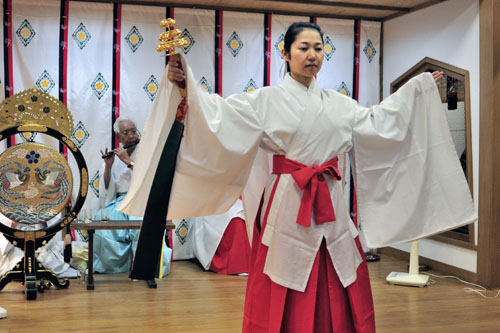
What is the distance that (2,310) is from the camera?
3744 mm

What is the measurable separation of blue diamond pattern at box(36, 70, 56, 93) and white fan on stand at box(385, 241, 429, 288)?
128 inches

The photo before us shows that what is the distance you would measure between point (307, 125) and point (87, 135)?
342 centimetres

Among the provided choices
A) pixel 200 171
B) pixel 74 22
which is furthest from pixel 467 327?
pixel 74 22

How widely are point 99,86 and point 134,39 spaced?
53cm

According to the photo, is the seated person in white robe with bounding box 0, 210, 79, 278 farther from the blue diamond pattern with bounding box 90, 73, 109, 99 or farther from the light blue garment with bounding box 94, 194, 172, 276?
the blue diamond pattern with bounding box 90, 73, 109, 99

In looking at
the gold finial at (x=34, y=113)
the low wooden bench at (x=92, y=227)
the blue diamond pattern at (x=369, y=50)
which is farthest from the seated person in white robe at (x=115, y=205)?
the blue diamond pattern at (x=369, y=50)

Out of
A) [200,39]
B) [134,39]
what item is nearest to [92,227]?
[134,39]

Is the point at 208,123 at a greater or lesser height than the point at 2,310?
greater

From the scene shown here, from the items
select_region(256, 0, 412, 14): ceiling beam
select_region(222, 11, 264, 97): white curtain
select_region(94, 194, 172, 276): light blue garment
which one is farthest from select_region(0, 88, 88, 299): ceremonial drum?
select_region(256, 0, 412, 14): ceiling beam

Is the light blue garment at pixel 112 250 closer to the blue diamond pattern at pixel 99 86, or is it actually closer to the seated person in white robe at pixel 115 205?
the seated person in white robe at pixel 115 205

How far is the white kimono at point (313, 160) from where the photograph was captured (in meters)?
2.39

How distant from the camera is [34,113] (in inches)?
170

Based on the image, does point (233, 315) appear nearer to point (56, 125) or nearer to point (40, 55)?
point (56, 125)

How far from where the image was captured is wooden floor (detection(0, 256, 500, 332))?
3.62m
